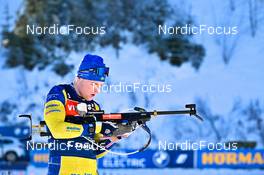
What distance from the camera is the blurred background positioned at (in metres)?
9.15

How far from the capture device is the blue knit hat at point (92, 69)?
10.7ft

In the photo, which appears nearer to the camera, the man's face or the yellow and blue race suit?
the yellow and blue race suit

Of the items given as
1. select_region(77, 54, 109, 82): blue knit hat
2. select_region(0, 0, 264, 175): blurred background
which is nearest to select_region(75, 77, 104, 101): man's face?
select_region(77, 54, 109, 82): blue knit hat

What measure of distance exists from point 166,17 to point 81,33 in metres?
1.18

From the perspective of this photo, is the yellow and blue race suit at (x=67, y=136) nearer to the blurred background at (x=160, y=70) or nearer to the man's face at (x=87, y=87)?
the man's face at (x=87, y=87)

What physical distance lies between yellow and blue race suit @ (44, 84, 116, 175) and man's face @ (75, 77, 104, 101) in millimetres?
27

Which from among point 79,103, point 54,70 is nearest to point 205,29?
point 54,70

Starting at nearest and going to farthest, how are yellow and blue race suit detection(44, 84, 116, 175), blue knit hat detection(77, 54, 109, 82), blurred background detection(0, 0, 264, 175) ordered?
yellow and blue race suit detection(44, 84, 116, 175), blue knit hat detection(77, 54, 109, 82), blurred background detection(0, 0, 264, 175)

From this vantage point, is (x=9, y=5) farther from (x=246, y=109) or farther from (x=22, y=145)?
(x=246, y=109)

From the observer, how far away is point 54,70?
9.64 metres

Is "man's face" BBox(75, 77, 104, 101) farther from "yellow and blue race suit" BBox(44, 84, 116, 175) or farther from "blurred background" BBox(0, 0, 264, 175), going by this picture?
"blurred background" BBox(0, 0, 264, 175)

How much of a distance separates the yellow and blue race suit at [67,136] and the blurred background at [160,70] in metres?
5.69

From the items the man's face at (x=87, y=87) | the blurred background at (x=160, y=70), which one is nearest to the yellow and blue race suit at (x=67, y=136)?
the man's face at (x=87, y=87)

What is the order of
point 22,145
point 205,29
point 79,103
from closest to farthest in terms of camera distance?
1. point 79,103
2. point 205,29
3. point 22,145
